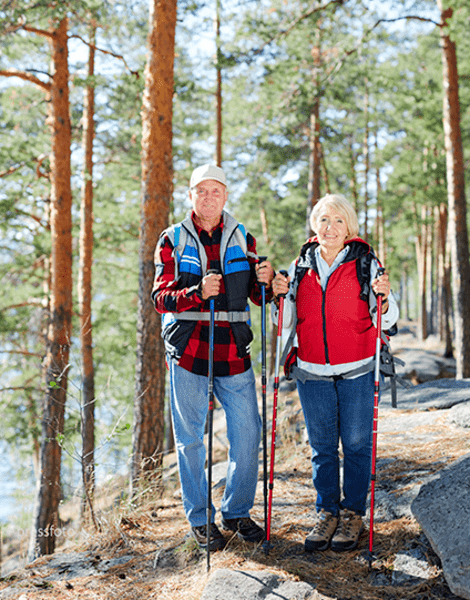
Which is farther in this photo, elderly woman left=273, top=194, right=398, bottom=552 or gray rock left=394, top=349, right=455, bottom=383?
gray rock left=394, top=349, right=455, bottom=383

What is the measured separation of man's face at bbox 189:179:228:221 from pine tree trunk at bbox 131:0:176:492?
2325 mm

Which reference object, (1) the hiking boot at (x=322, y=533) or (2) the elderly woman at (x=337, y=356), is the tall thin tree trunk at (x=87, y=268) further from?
(1) the hiking boot at (x=322, y=533)

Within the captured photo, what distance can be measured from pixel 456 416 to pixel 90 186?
9.00 meters

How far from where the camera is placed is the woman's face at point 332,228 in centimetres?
301

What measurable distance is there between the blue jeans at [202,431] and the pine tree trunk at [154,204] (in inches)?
84.2

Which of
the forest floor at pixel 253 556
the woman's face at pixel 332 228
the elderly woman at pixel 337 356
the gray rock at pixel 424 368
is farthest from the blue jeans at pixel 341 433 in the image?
the gray rock at pixel 424 368

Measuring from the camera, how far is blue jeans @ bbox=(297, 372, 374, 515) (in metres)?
2.94

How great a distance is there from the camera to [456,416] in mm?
4734

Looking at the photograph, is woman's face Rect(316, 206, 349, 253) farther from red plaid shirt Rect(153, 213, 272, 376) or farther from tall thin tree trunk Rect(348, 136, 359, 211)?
tall thin tree trunk Rect(348, 136, 359, 211)

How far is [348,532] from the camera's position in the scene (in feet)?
9.60

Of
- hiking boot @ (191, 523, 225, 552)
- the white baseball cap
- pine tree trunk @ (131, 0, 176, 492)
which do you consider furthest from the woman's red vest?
pine tree trunk @ (131, 0, 176, 492)

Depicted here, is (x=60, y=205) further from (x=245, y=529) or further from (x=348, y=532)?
(x=348, y=532)

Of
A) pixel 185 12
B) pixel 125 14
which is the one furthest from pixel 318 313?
pixel 125 14

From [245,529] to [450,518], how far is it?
4.14 ft
